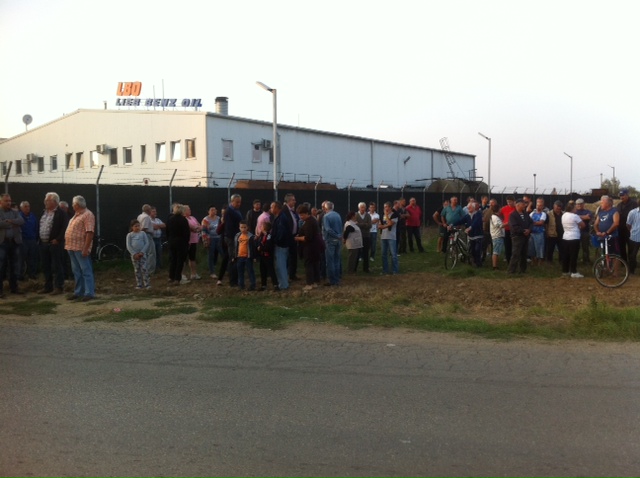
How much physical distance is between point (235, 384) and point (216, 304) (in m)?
5.09

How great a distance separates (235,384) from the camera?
6637 mm

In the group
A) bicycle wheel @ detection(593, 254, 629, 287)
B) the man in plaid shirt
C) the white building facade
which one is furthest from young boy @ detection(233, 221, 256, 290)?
the white building facade

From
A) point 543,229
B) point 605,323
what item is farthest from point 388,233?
point 605,323

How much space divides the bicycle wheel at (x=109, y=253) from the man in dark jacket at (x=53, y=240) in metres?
4.89

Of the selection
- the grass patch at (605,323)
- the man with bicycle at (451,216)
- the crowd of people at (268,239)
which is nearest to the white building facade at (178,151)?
the man with bicycle at (451,216)

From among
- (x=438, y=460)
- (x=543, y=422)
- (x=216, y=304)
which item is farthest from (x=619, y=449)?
(x=216, y=304)

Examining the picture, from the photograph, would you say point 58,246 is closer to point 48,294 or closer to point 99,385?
point 48,294

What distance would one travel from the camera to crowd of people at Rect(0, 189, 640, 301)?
12.9 metres

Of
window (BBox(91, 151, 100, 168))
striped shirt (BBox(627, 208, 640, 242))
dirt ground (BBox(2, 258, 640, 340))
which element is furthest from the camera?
window (BBox(91, 151, 100, 168))

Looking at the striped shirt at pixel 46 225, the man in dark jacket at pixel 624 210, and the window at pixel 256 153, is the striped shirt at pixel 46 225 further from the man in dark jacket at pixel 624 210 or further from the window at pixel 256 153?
the window at pixel 256 153

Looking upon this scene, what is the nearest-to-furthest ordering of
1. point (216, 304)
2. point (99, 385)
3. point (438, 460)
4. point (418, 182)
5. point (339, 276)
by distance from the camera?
point (438, 460) → point (99, 385) → point (216, 304) → point (339, 276) → point (418, 182)

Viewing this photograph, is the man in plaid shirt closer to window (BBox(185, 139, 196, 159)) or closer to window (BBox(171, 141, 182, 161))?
window (BBox(185, 139, 196, 159))

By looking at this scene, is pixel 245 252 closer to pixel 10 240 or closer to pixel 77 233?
pixel 77 233

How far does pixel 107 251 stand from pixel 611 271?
13208mm
